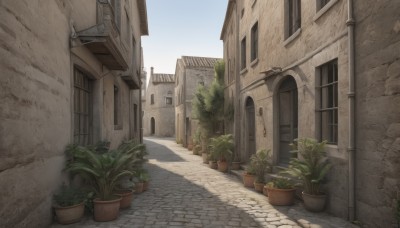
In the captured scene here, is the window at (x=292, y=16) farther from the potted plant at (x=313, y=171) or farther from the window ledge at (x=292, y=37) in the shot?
the potted plant at (x=313, y=171)

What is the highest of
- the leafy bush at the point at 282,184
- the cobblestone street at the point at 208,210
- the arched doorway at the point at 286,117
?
the arched doorway at the point at 286,117

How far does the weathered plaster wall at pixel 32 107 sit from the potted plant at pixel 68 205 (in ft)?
0.55

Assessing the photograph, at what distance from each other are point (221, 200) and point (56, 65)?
4.44 metres

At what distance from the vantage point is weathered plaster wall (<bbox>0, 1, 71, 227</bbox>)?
129 inches

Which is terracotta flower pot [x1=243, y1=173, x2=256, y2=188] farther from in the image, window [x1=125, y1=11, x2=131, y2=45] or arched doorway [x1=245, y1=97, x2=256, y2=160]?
window [x1=125, y1=11, x2=131, y2=45]

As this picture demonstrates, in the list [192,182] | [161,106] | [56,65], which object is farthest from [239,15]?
[161,106]

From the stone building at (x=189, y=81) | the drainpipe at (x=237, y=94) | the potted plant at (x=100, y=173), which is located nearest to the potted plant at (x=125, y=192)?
the potted plant at (x=100, y=173)

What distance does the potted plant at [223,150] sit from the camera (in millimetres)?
10680

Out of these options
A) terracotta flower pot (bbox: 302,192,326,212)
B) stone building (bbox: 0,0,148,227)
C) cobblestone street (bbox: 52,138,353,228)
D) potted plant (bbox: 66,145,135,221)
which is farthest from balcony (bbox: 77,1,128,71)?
terracotta flower pot (bbox: 302,192,326,212)

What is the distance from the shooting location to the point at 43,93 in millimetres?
4215

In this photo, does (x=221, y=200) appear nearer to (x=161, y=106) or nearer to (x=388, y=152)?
(x=388, y=152)

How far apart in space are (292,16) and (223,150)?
17.6 feet

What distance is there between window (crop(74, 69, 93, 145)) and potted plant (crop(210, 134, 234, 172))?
5.20 m

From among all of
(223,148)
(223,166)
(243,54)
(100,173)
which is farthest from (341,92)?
(243,54)
